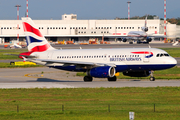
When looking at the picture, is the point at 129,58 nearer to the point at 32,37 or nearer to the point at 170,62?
the point at 170,62

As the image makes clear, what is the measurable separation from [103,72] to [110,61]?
2882mm

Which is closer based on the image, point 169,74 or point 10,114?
point 10,114

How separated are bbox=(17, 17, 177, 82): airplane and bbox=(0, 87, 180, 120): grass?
717 centimetres

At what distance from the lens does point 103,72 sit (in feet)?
128

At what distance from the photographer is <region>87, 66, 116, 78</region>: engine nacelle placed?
128 feet

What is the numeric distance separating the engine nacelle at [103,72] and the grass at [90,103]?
5738mm

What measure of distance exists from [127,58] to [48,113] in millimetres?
21056

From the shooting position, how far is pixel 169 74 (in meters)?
51.3

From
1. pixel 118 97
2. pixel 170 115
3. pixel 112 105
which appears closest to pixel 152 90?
pixel 118 97

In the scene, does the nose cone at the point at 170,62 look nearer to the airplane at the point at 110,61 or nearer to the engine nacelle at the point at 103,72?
the airplane at the point at 110,61

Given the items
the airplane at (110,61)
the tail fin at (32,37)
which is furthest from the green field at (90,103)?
the tail fin at (32,37)

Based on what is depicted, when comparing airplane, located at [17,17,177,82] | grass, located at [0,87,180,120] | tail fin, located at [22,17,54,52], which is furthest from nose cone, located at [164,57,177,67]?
tail fin, located at [22,17,54,52]

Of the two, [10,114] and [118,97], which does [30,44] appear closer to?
[118,97]

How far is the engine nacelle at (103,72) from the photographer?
128 ft
